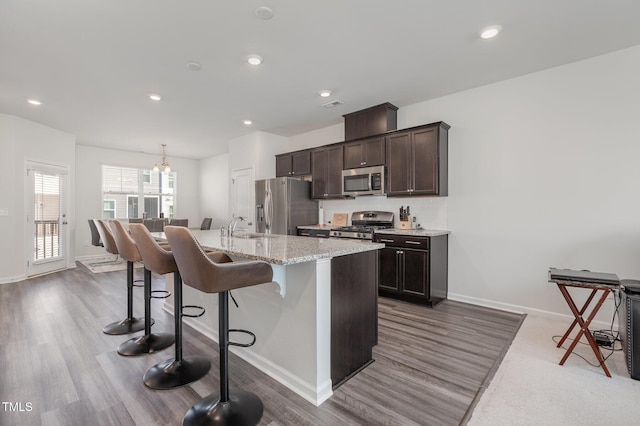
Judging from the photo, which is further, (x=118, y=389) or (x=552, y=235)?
(x=552, y=235)

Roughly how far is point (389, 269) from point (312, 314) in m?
2.25

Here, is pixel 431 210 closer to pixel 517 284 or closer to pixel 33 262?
pixel 517 284

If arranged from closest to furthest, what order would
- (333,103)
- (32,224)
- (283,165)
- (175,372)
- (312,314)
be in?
(312,314) → (175,372) → (333,103) → (32,224) → (283,165)

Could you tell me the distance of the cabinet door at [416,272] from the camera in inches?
138

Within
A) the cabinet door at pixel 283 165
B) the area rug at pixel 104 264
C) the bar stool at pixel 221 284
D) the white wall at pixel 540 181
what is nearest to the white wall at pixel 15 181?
the area rug at pixel 104 264

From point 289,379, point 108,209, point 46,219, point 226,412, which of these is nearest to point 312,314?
point 289,379

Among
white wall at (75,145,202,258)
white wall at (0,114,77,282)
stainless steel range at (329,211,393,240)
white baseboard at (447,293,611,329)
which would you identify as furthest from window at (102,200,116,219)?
white baseboard at (447,293,611,329)

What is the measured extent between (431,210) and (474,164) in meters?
0.80

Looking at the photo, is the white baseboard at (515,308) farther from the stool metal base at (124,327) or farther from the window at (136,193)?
the window at (136,193)

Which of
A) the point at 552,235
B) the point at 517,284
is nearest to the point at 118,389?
the point at 517,284

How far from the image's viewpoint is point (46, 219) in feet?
18.3

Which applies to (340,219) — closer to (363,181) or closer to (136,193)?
(363,181)

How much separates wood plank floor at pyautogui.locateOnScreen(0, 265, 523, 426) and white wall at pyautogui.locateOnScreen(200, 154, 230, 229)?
4.89m

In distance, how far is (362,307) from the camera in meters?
2.23
